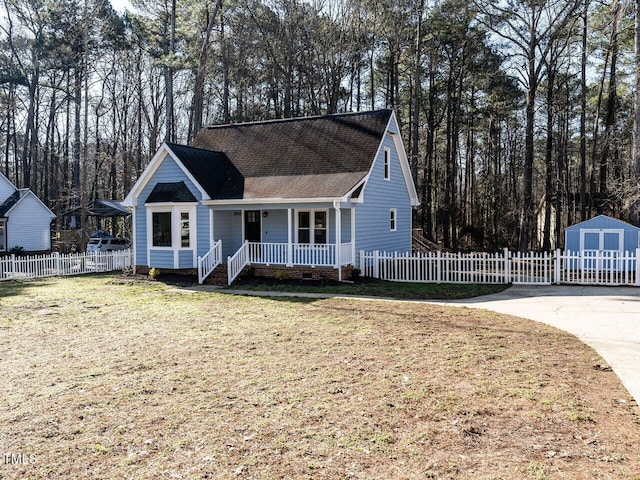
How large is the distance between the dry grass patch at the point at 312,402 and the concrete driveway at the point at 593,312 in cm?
36

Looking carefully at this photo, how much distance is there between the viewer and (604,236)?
19281mm

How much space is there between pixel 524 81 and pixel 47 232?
2947cm

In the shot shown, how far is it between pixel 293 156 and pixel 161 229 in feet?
19.4

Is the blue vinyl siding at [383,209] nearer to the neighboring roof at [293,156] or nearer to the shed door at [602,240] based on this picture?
the neighboring roof at [293,156]

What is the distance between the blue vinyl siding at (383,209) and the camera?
62.9 ft

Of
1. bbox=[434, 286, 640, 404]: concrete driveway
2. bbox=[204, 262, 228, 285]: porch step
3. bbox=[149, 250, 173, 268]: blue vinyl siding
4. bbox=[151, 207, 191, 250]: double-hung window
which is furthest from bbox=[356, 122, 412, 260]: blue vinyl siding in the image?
bbox=[149, 250, 173, 268]: blue vinyl siding

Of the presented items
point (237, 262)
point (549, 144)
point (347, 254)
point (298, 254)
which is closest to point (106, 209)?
point (237, 262)

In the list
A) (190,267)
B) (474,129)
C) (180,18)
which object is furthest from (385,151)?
(474,129)

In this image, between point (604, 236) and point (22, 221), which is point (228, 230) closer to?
point (604, 236)

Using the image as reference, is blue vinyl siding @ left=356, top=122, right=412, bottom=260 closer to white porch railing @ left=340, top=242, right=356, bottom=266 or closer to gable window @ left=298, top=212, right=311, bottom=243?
white porch railing @ left=340, top=242, right=356, bottom=266

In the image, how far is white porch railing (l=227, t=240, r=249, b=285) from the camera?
58.1 ft

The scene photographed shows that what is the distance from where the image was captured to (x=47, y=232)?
105 feet

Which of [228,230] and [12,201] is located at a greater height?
[12,201]

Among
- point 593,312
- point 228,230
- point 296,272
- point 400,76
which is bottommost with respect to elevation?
point 593,312
